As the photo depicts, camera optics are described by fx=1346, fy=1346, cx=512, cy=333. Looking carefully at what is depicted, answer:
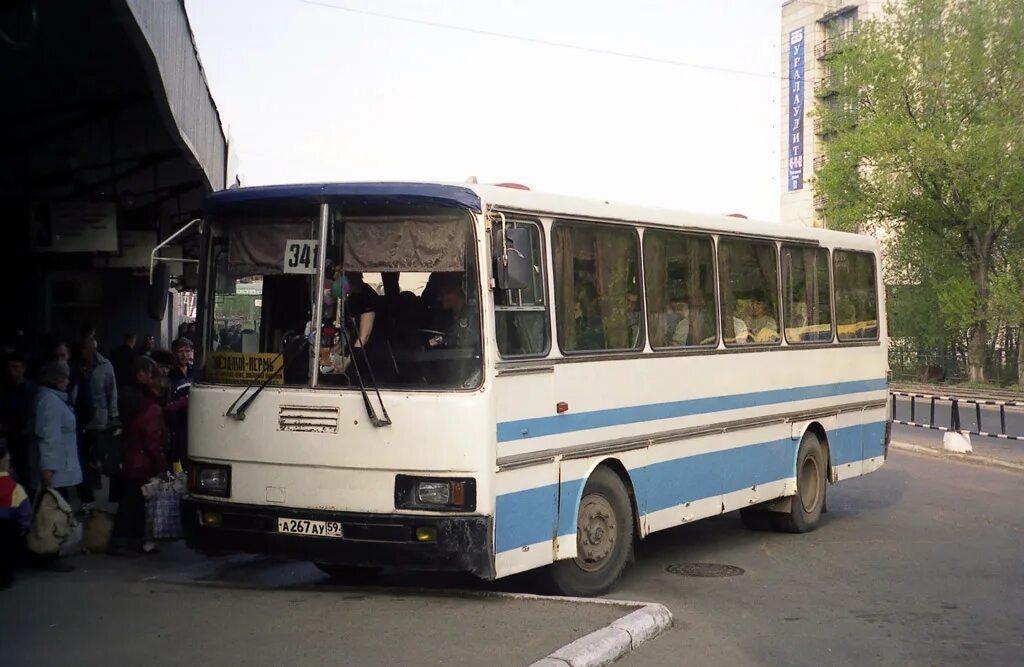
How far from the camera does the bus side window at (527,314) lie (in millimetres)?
8625

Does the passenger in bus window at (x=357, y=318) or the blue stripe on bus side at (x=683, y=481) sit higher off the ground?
the passenger in bus window at (x=357, y=318)

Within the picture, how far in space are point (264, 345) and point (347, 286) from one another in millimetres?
731

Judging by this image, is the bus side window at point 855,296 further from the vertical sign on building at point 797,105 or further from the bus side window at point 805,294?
the vertical sign on building at point 797,105

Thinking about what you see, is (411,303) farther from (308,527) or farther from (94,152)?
(94,152)

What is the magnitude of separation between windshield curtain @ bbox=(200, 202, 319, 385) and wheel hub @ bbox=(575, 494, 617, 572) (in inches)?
89.9

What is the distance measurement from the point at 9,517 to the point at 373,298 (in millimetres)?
2990

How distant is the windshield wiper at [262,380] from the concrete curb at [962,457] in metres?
14.2

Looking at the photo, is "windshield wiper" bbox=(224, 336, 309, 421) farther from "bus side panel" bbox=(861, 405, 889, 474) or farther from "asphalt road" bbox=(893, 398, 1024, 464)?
"asphalt road" bbox=(893, 398, 1024, 464)

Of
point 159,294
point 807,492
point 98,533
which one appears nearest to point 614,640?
point 98,533

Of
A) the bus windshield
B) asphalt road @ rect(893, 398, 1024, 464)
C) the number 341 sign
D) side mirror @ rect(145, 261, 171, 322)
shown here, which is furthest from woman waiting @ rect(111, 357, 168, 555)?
asphalt road @ rect(893, 398, 1024, 464)

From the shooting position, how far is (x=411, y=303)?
8.37 metres

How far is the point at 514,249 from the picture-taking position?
27.7 ft

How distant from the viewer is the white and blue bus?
327 inches

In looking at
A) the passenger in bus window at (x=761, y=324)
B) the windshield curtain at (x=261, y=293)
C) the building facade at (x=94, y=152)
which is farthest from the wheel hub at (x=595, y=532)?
the building facade at (x=94, y=152)
